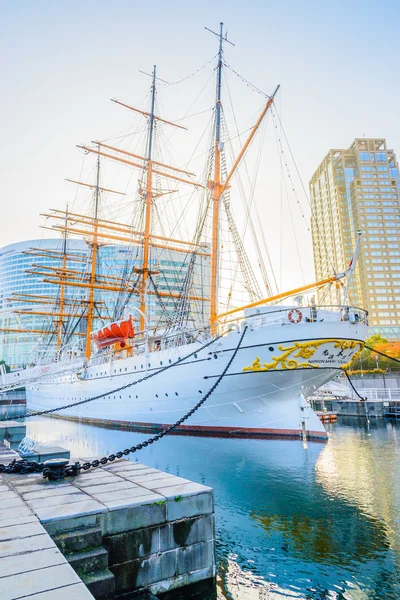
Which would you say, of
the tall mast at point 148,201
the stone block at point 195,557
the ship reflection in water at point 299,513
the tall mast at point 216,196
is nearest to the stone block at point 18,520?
the stone block at point 195,557

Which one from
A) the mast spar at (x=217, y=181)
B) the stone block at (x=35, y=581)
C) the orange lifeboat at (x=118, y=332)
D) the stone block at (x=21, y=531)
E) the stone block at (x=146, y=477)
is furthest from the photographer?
the orange lifeboat at (x=118, y=332)

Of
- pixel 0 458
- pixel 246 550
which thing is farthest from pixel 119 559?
pixel 0 458

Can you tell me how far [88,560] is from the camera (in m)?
3.50

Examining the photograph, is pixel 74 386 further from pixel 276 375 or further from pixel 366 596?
pixel 366 596

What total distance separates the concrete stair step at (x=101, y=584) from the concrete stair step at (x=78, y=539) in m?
0.23

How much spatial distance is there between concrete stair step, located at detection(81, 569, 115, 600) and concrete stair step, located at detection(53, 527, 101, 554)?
0.74 ft

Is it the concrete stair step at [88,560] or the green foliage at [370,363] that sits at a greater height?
the green foliage at [370,363]

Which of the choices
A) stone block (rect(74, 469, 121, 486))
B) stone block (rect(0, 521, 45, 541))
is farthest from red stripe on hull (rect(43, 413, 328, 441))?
stone block (rect(0, 521, 45, 541))

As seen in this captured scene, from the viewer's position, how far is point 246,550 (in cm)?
596

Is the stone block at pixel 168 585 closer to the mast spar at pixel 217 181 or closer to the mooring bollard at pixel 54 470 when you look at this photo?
the mooring bollard at pixel 54 470

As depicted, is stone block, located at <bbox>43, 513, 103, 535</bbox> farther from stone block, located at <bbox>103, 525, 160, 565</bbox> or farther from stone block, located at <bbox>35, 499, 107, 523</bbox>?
stone block, located at <bbox>103, 525, 160, 565</bbox>

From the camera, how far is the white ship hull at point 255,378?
15.1 m

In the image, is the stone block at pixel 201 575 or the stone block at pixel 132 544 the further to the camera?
the stone block at pixel 201 575

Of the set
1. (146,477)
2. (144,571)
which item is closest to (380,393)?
(146,477)
